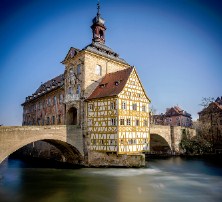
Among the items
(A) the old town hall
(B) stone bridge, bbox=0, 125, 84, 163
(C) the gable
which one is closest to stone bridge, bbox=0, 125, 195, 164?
(B) stone bridge, bbox=0, 125, 84, 163

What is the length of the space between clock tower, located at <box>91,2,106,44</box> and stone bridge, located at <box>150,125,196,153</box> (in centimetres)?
1730

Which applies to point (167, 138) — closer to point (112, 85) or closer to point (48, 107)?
point (112, 85)

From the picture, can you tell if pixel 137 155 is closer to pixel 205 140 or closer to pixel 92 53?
pixel 92 53

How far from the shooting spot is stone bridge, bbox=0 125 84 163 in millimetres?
19484

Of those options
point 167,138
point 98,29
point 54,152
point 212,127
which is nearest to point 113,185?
point 54,152

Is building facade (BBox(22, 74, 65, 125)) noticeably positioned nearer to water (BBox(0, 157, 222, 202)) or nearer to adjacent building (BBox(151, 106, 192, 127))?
water (BBox(0, 157, 222, 202))

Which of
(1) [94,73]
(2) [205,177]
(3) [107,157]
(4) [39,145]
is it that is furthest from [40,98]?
(2) [205,177]

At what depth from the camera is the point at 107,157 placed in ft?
82.1

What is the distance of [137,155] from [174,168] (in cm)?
585

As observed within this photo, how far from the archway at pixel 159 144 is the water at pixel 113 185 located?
1191cm

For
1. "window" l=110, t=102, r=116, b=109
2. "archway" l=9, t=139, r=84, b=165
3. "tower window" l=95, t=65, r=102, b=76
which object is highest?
"tower window" l=95, t=65, r=102, b=76

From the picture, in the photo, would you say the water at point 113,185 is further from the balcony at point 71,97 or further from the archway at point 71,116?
the balcony at point 71,97

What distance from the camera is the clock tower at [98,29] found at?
33.2 m

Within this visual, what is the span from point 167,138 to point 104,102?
17.1 metres
